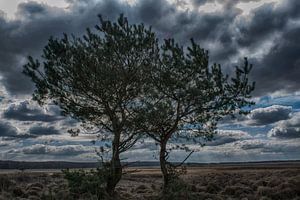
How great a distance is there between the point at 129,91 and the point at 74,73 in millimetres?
2886

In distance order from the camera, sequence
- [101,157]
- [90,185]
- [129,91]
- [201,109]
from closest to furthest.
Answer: [90,185] < [101,157] < [129,91] < [201,109]

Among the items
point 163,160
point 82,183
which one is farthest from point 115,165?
point 82,183

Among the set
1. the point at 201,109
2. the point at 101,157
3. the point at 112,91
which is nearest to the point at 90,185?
the point at 101,157

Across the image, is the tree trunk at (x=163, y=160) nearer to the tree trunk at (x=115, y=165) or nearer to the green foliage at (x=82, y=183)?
the tree trunk at (x=115, y=165)

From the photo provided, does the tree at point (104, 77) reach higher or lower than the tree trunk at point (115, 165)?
higher

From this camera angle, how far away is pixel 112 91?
62.2ft

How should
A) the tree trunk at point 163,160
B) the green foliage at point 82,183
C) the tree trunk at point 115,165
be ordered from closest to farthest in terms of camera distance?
the green foliage at point 82,183 < the tree trunk at point 115,165 < the tree trunk at point 163,160

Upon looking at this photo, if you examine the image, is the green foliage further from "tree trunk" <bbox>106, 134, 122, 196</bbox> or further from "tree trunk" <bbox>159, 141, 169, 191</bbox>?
"tree trunk" <bbox>159, 141, 169, 191</bbox>

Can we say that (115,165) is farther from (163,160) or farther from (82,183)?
(82,183)

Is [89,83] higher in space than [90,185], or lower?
higher

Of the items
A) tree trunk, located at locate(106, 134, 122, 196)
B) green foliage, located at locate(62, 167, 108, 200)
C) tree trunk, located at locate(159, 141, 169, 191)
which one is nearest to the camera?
→ green foliage, located at locate(62, 167, 108, 200)

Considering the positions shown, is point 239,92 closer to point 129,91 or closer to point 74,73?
point 129,91

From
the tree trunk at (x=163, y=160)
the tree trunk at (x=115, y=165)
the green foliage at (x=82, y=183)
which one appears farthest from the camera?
the tree trunk at (x=163, y=160)

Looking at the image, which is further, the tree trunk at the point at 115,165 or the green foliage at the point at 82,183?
the tree trunk at the point at 115,165
